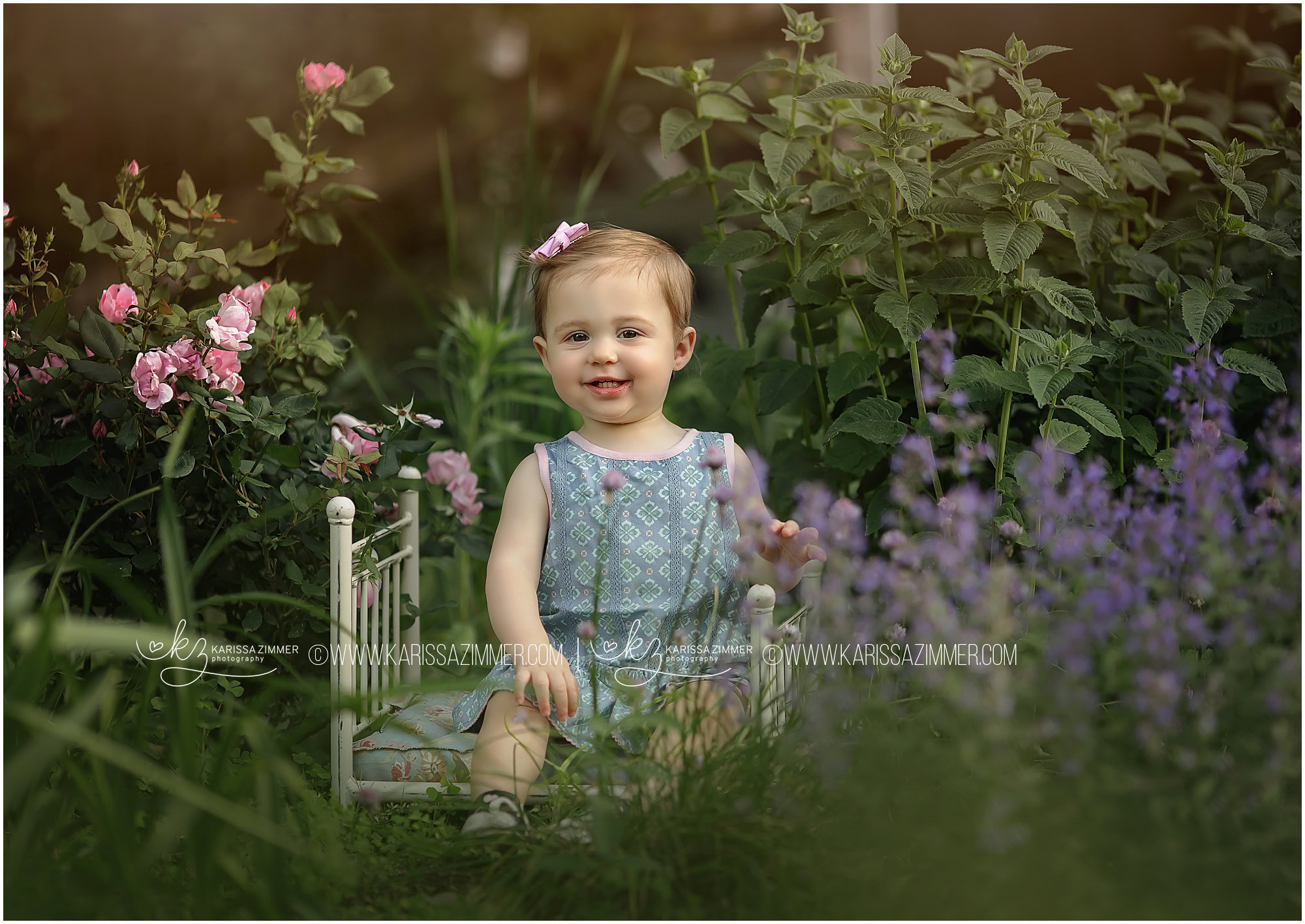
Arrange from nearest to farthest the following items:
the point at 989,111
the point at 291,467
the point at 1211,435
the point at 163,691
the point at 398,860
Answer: the point at 1211,435 → the point at 398,860 → the point at 163,691 → the point at 291,467 → the point at 989,111

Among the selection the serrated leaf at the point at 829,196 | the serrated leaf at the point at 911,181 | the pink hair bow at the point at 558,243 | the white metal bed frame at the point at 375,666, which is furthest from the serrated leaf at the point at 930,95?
the white metal bed frame at the point at 375,666

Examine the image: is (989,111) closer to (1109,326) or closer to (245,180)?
(1109,326)

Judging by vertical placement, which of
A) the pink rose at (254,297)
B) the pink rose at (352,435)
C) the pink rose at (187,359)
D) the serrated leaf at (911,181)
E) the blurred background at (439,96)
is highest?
the blurred background at (439,96)

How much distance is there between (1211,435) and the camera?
184 cm

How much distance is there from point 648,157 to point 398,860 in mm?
4144

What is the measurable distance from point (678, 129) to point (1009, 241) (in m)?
0.90

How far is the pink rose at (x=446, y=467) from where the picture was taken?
2943mm

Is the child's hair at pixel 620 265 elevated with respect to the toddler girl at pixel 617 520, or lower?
elevated

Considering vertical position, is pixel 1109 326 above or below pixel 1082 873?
above

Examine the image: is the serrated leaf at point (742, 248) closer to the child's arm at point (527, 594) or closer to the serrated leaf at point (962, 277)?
the serrated leaf at point (962, 277)

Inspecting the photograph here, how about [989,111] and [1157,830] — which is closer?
[1157,830]

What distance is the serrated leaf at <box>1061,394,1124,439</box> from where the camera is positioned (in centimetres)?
227

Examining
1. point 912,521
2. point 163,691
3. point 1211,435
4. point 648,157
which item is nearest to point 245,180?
point 648,157

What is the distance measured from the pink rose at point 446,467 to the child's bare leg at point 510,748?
900mm
